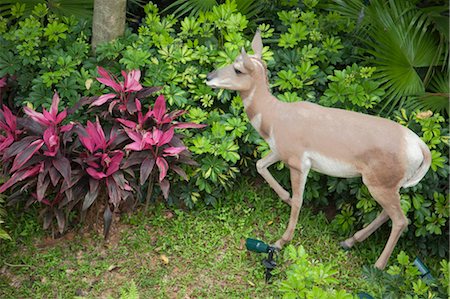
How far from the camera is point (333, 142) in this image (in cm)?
343

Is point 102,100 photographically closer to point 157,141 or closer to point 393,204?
point 157,141

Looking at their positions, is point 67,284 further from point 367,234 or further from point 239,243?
point 367,234

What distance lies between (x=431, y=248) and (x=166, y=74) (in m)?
2.30

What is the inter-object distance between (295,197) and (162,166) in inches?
35.2

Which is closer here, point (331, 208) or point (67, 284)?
point (67, 284)

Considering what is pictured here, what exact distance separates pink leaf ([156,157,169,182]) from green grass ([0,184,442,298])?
0.55 m

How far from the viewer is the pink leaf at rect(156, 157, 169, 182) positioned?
148 inches

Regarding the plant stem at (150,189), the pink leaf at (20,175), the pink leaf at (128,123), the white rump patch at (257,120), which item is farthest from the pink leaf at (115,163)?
the white rump patch at (257,120)

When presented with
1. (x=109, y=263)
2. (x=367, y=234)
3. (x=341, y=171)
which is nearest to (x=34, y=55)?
(x=109, y=263)

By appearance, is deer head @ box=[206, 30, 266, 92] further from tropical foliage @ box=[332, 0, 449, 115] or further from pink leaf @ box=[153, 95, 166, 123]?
tropical foliage @ box=[332, 0, 449, 115]

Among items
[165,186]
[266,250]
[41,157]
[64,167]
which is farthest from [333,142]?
[41,157]

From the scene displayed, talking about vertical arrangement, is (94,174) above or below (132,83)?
below

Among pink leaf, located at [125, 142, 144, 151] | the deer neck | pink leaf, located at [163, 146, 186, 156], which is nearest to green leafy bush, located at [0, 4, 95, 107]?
pink leaf, located at [125, 142, 144, 151]

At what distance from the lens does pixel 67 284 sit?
12.3ft
